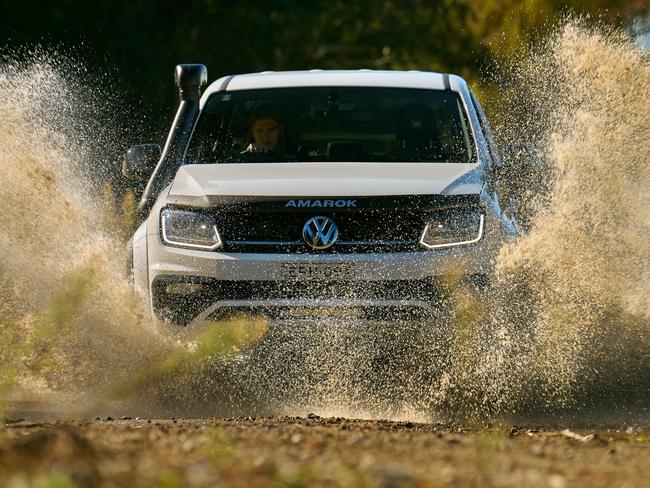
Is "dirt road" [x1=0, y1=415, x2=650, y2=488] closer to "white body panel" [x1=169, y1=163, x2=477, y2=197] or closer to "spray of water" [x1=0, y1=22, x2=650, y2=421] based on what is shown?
"spray of water" [x1=0, y1=22, x2=650, y2=421]

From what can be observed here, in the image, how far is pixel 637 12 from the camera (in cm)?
2227

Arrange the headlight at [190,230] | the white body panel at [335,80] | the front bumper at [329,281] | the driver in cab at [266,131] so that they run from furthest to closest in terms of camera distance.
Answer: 1. the white body panel at [335,80]
2. the driver in cab at [266,131]
3. the headlight at [190,230]
4. the front bumper at [329,281]

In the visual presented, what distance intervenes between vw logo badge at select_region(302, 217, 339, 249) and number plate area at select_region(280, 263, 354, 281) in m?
0.10

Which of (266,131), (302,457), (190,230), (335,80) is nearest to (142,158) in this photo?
(266,131)

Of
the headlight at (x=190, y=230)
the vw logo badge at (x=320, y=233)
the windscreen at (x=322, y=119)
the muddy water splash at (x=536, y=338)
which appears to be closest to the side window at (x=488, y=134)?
the windscreen at (x=322, y=119)

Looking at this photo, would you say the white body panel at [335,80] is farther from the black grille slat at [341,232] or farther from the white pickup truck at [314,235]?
the black grille slat at [341,232]

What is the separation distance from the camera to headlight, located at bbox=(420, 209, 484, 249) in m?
7.78

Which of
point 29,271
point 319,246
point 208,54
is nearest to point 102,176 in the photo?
point 29,271

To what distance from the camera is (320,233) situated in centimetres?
778

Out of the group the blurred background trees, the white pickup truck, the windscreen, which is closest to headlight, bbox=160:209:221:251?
the white pickup truck

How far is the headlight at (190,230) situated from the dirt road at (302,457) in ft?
4.42

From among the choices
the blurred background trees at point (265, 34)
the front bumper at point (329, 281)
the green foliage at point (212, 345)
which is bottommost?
the blurred background trees at point (265, 34)

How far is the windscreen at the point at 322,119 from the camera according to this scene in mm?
8977

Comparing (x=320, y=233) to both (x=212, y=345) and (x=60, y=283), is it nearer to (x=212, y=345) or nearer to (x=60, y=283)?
(x=212, y=345)
